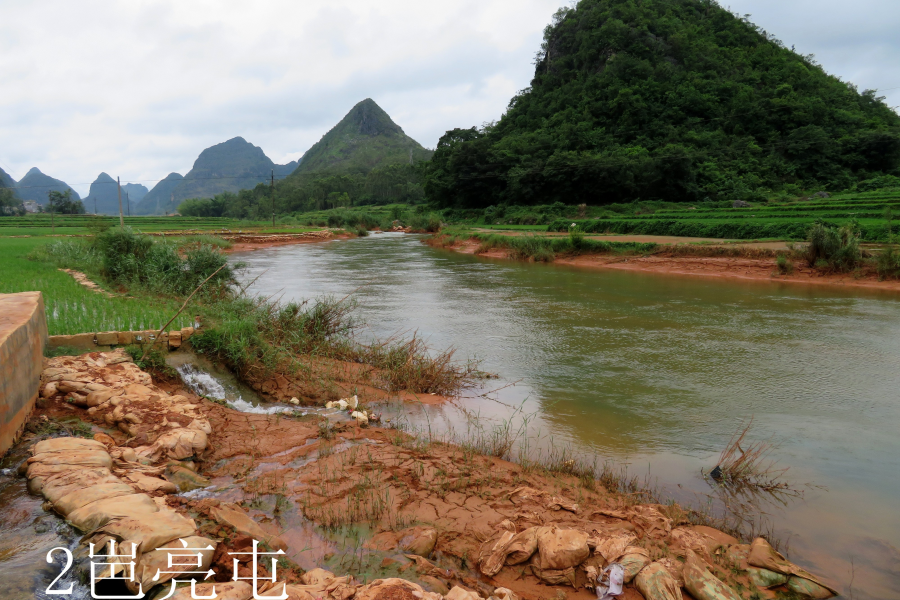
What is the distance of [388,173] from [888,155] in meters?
76.4

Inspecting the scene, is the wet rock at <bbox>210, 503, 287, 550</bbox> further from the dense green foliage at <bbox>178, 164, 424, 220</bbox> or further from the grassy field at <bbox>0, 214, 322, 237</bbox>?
the dense green foliage at <bbox>178, 164, 424, 220</bbox>

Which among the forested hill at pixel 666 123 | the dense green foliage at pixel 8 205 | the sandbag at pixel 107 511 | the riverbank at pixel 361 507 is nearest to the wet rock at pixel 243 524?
the riverbank at pixel 361 507

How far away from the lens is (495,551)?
3.67 m

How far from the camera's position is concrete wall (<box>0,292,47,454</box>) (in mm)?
4195

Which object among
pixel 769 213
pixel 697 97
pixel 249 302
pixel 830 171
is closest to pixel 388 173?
pixel 697 97

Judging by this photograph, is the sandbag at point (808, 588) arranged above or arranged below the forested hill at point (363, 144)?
below

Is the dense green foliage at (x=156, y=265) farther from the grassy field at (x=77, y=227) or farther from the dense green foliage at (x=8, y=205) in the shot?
the dense green foliage at (x=8, y=205)

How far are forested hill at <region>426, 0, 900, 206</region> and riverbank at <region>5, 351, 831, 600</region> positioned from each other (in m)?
46.2

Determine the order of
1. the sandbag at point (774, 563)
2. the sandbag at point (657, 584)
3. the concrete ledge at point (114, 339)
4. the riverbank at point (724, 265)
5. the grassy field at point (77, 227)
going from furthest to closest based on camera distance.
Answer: the grassy field at point (77, 227), the riverbank at point (724, 265), the concrete ledge at point (114, 339), the sandbag at point (774, 563), the sandbag at point (657, 584)

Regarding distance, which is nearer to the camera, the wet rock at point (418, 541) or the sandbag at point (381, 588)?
the sandbag at point (381, 588)

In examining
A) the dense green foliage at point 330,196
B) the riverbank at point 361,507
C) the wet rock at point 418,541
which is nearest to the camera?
the riverbank at point 361,507

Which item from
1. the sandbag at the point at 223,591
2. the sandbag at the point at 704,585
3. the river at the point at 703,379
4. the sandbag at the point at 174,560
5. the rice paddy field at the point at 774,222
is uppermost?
the rice paddy field at the point at 774,222

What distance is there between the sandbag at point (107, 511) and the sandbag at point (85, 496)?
0.16 ft

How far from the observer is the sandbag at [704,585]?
10.7 ft
